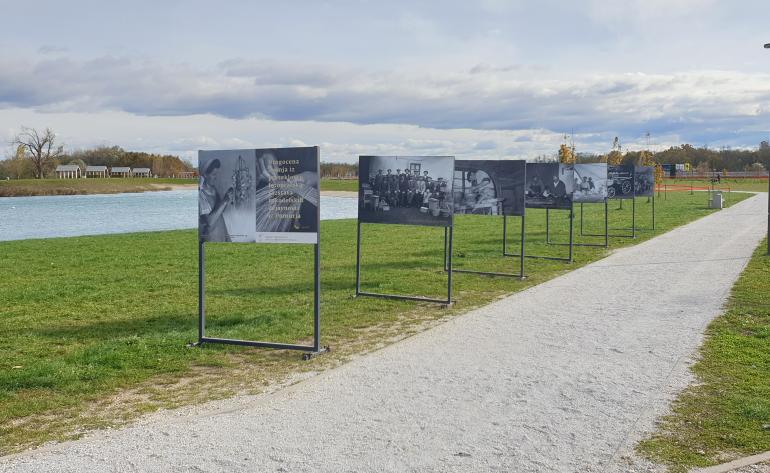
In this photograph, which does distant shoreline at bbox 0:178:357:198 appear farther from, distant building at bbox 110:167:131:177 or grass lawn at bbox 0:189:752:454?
grass lawn at bbox 0:189:752:454

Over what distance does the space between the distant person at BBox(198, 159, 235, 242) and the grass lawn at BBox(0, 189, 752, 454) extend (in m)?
1.20

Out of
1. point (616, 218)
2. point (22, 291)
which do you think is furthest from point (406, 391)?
point (616, 218)

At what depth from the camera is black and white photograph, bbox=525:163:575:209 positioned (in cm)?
1566

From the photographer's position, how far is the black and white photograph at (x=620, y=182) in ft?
77.8

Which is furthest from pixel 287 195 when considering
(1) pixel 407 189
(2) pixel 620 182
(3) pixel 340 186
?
(3) pixel 340 186

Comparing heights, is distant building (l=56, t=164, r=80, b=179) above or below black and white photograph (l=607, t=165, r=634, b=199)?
above

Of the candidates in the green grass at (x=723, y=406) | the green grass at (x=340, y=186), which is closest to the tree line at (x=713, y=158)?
the green grass at (x=340, y=186)

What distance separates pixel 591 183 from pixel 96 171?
431ft

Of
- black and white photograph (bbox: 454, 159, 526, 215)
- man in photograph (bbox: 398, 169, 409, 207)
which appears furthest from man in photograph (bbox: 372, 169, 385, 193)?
black and white photograph (bbox: 454, 159, 526, 215)

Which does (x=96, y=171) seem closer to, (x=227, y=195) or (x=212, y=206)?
(x=212, y=206)

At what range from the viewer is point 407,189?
10.3 m

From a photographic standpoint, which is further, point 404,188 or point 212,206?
point 404,188

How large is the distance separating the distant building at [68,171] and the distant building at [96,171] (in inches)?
87.8

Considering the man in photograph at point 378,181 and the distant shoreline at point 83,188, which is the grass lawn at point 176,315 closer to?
the man in photograph at point 378,181
